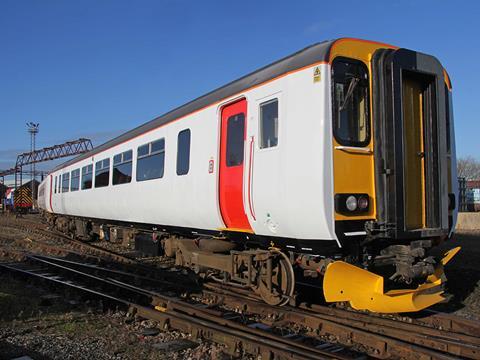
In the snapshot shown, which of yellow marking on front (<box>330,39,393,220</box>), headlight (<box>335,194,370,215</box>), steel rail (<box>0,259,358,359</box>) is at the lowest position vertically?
steel rail (<box>0,259,358,359</box>)

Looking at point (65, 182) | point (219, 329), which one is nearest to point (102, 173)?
point (65, 182)

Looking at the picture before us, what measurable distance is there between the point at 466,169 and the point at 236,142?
100m

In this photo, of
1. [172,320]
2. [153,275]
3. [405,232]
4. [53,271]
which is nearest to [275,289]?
[172,320]

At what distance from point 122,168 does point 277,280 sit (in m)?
7.00

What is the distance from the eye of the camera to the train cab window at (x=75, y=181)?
1744 cm

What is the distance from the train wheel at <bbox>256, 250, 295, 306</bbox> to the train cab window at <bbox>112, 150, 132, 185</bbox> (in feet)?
19.1

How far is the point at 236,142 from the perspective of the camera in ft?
23.1

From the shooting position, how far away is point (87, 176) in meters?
16.0

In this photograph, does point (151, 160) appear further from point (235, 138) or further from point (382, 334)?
point (382, 334)

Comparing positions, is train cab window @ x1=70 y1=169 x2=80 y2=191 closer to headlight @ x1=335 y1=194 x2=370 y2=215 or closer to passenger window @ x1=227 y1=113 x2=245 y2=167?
passenger window @ x1=227 y1=113 x2=245 y2=167

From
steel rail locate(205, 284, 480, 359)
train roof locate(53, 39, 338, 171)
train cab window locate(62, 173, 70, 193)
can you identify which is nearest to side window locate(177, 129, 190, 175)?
train roof locate(53, 39, 338, 171)

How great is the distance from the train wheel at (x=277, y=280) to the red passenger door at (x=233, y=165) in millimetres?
617

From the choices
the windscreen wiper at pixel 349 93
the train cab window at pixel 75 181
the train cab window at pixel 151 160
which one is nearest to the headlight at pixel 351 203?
the windscreen wiper at pixel 349 93

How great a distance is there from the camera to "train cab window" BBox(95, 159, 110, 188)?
1359cm
